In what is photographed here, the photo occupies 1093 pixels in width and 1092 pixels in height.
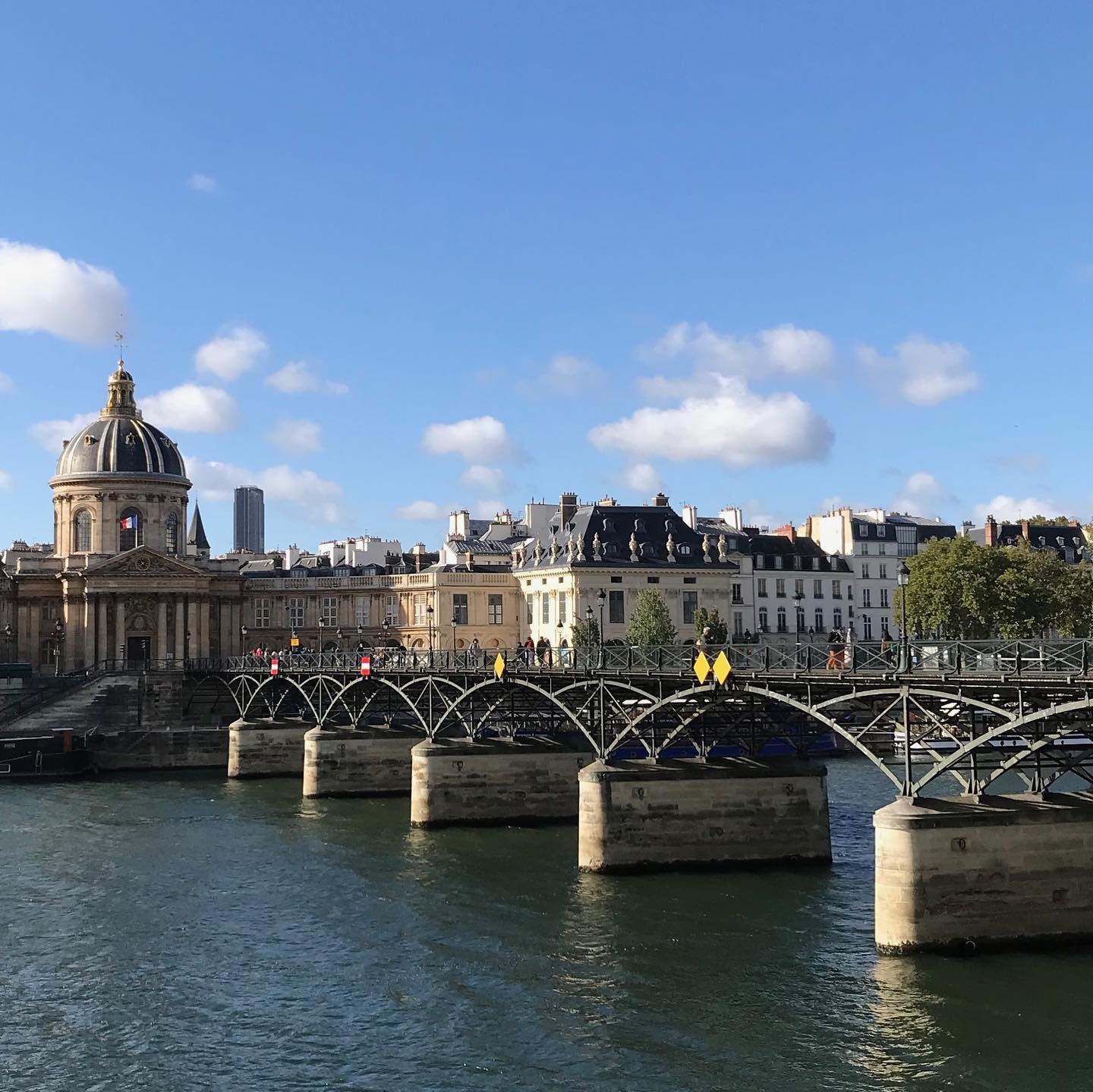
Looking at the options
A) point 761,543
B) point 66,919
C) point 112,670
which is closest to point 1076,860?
point 66,919

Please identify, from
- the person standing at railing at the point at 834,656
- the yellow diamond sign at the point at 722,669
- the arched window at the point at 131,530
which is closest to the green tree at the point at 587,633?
the arched window at the point at 131,530

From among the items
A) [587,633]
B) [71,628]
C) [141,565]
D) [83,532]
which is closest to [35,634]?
[71,628]

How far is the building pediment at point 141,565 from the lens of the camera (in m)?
101

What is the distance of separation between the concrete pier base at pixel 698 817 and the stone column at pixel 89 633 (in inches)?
2664

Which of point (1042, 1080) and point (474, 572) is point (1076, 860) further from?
point (474, 572)

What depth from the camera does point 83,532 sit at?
10619cm

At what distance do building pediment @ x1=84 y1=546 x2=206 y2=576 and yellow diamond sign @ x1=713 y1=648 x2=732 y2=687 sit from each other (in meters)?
72.6

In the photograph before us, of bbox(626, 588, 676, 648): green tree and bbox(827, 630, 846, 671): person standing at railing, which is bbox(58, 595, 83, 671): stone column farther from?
bbox(827, 630, 846, 671): person standing at railing

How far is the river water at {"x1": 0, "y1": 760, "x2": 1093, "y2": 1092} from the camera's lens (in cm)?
2428

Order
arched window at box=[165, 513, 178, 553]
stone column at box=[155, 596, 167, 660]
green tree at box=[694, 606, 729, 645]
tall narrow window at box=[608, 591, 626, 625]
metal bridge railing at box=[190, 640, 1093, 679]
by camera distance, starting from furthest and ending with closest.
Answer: arched window at box=[165, 513, 178, 553] < stone column at box=[155, 596, 167, 660] < tall narrow window at box=[608, 591, 626, 625] < green tree at box=[694, 606, 729, 645] < metal bridge railing at box=[190, 640, 1093, 679]

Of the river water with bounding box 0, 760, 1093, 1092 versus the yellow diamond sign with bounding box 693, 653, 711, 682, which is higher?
the yellow diamond sign with bounding box 693, 653, 711, 682

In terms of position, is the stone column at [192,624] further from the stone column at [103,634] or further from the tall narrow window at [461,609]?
the tall narrow window at [461,609]

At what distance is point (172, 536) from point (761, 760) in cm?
7325

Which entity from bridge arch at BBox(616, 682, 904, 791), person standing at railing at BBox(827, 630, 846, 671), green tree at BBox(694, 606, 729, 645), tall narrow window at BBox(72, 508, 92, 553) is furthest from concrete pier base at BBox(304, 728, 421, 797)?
tall narrow window at BBox(72, 508, 92, 553)
